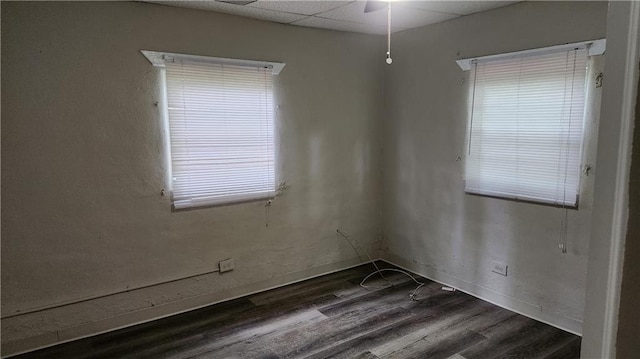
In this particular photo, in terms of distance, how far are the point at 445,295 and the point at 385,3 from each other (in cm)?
240

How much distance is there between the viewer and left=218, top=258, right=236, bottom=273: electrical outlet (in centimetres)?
346

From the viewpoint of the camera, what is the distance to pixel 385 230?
14.5ft

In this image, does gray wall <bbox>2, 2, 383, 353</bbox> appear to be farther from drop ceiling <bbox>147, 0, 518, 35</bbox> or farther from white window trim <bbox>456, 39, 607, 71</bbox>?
white window trim <bbox>456, 39, 607, 71</bbox>

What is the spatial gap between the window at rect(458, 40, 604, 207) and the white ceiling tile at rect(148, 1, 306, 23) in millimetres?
1543

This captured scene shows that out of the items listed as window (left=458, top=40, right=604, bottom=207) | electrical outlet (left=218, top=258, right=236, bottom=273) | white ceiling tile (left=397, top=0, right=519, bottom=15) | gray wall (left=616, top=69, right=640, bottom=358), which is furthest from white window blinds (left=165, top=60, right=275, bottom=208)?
gray wall (left=616, top=69, right=640, bottom=358)

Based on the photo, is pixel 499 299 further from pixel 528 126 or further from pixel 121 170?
pixel 121 170

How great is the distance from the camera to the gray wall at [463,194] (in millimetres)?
2918

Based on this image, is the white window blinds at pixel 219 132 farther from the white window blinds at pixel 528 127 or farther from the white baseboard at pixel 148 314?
the white window blinds at pixel 528 127

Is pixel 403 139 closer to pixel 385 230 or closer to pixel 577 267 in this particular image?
pixel 385 230

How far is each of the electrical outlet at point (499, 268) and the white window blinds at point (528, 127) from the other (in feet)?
Result: 1.84

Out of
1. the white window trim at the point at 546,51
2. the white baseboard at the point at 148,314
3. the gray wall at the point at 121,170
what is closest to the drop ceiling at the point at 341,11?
the gray wall at the point at 121,170

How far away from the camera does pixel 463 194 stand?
11.8 ft

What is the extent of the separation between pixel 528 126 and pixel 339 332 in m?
2.03

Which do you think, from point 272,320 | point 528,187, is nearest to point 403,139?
point 528,187
